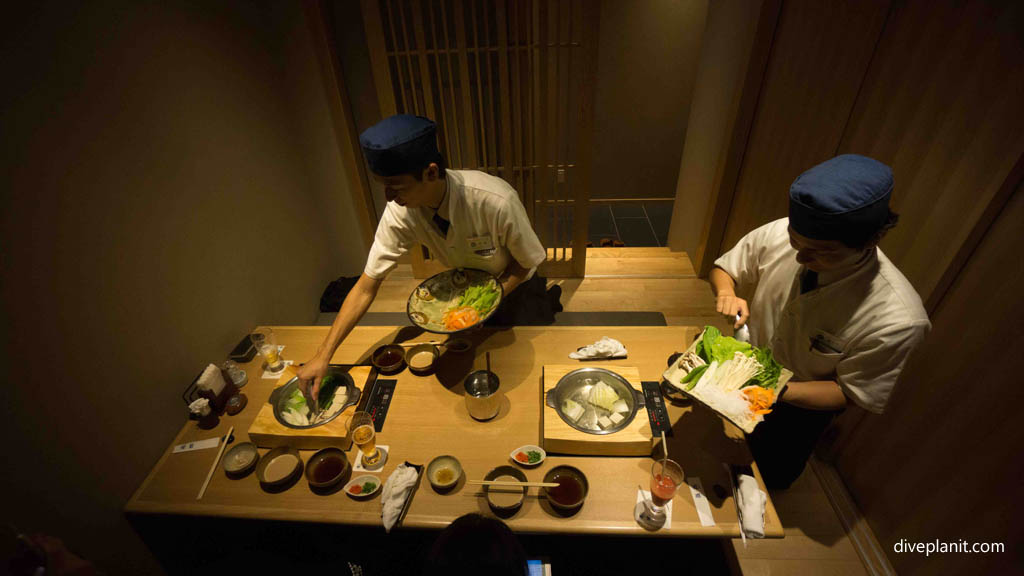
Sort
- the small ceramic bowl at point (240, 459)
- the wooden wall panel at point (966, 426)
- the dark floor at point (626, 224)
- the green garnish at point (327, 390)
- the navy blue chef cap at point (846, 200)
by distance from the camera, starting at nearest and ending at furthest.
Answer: the navy blue chef cap at point (846, 200)
the wooden wall panel at point (966, 426)
the small ceramic bowl at point (240, 459)
the green garnish at point (327, 390)
the dark floor at point (626, 224)

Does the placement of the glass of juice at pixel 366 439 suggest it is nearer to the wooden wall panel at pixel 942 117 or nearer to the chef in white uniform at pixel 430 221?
the chef in white uniform at pixel 430 221

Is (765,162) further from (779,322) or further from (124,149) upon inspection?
(124,149)

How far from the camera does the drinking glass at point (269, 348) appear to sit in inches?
81.2

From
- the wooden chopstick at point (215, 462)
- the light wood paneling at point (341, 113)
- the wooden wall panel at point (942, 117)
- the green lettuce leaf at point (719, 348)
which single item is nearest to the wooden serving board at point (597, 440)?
the green lettuce leaf at point (719, 348)

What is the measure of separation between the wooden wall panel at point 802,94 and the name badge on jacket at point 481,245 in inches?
80.5

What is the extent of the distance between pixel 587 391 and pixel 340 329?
117 centimetres

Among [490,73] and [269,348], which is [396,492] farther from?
[490,73]

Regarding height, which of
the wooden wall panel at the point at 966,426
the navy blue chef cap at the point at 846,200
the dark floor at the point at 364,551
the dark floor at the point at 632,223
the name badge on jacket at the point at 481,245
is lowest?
the dark floor at the point at 632,223

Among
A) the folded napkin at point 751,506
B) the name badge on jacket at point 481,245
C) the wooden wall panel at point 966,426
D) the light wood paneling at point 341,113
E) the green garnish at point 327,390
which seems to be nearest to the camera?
the folded napkin at point 751,506

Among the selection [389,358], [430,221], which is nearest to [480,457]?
[389,358]

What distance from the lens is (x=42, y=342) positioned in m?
1.50

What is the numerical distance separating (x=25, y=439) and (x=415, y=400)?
129 cm

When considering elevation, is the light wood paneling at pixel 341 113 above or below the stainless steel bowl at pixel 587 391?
above

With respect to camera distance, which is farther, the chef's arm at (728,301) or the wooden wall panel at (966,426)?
the chef's arm at (728,301)
